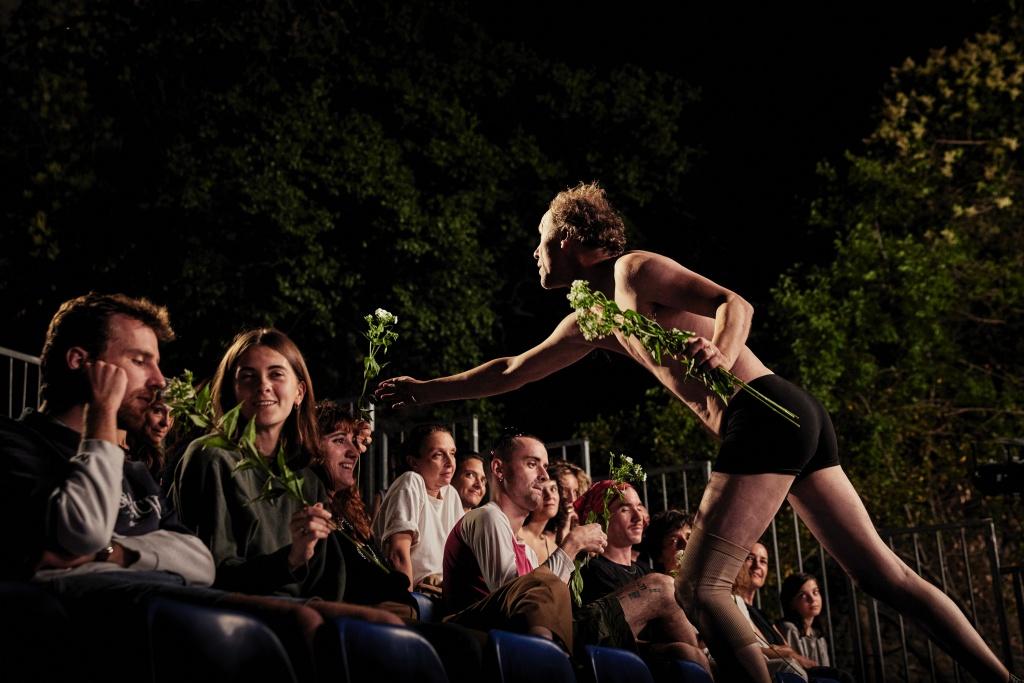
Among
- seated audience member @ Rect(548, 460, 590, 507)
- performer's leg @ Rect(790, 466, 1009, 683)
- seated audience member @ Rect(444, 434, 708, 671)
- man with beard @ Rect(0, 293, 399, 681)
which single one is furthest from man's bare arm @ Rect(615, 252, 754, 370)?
seated audience member @ Rect(548, 460, 590, 507)

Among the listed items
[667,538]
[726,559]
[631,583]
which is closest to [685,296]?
[726,559]

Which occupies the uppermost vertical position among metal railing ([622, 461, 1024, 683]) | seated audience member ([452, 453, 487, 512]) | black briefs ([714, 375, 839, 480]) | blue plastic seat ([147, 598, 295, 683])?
black briefs ([714, 375, 839, 480])

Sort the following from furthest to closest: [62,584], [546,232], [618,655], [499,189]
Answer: [499,189] < [546,232] < [618,655] < [62,584]

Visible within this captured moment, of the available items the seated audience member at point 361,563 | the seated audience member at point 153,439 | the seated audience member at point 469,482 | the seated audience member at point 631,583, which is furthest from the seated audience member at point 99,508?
the seated audience member at point 469,482

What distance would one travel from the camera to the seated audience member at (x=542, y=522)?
467 centimetres

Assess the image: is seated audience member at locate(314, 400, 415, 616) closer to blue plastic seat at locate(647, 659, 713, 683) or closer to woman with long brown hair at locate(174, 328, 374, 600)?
woman with long brown hair at locate(174, 328, 374, 600)

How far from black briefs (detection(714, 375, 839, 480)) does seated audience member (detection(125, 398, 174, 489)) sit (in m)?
1.60

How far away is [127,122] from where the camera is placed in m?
12.8

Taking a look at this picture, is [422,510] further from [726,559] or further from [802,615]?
[802,615]

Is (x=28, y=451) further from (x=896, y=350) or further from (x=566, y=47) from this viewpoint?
(x=566, y=47)

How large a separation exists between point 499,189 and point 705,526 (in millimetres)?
11399

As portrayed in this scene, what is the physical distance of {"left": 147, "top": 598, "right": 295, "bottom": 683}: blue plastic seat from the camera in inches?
75.7

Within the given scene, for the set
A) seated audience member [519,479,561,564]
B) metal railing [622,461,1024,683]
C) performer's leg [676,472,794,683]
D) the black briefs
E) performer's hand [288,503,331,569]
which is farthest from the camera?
metal railing [622,461,1024,683]

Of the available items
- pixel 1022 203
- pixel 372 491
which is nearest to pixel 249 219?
pixel 372 491
